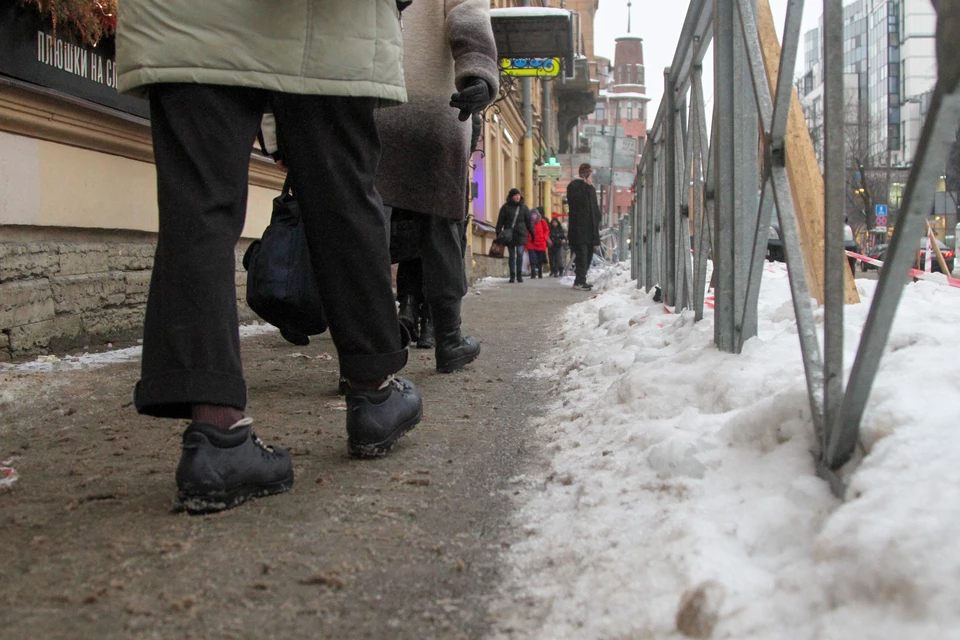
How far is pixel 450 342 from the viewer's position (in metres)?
3.91

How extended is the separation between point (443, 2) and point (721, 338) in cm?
182

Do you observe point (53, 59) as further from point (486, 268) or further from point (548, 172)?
point (548, 172)

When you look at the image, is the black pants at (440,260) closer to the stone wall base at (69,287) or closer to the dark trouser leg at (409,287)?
the dark trouser leg at (409,287)

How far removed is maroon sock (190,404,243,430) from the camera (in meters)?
1.85

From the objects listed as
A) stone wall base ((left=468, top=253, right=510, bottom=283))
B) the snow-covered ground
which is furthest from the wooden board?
stone wall base ((left=468, top=253, right=510, bottom=283))

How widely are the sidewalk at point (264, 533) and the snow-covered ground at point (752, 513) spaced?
13 centimetres

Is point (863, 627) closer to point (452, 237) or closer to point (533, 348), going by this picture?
point (452, 237)

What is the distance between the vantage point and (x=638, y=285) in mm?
8930

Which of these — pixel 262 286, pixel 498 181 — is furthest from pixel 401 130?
pixel 498 181

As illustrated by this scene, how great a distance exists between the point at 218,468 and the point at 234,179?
1.89 ft

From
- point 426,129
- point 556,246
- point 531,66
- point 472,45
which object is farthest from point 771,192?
point 556,246

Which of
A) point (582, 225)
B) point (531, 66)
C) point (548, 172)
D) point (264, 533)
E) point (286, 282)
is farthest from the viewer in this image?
point (548, 172)

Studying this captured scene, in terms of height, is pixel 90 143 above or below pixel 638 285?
above

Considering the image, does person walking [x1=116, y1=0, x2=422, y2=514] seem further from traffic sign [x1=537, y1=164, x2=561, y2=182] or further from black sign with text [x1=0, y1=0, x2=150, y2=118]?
traffic sign [x1=537, y1=164, x2=561, y2=182]
